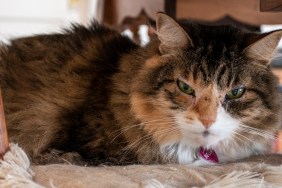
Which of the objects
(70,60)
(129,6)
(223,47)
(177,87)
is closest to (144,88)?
(177,87)

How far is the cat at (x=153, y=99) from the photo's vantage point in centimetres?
115

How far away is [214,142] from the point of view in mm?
1172

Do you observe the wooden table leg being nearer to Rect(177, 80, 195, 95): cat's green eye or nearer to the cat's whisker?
Rect(177, 80, 195, 95): cat's green eye

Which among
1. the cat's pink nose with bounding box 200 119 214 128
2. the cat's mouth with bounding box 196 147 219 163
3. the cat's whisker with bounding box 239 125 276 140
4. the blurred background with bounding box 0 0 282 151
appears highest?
the blurred background with bounding box 0 0 282 151

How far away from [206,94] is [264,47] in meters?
0.21

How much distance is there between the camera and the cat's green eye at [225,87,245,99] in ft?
3.76

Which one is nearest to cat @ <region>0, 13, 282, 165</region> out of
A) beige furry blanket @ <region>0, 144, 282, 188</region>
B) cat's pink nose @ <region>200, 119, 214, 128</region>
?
cat's pink nose @ <region>200, 119, 214, 128</region>

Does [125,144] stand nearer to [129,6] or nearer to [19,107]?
[19,107]

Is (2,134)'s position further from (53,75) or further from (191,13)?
(191,13)

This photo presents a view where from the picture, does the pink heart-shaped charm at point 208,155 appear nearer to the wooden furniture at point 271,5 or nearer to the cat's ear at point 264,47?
the cat's ear at point 264,47

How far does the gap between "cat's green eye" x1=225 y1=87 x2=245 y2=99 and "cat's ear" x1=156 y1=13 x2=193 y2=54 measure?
17 centimetres

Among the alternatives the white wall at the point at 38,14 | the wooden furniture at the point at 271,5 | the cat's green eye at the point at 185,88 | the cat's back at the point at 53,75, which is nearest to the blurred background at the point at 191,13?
the wooden furniture at the point at 271,5

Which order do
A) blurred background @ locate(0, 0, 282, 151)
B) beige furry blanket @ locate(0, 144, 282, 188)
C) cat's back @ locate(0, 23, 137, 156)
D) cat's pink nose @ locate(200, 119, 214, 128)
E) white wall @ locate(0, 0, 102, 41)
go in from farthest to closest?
white wall @ locate(0, 0, 102, 41)
blurred background @ locate(0, 0, 282, 151)
cat's back @ locate(0, 23, 137, 156)
cat's pink nose @ locate(200, 119, 214, 128)
beige furry blanket @ locate(0, 144, 282, 188)

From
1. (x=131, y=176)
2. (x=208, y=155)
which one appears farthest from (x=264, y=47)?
(x=131, y=176)
